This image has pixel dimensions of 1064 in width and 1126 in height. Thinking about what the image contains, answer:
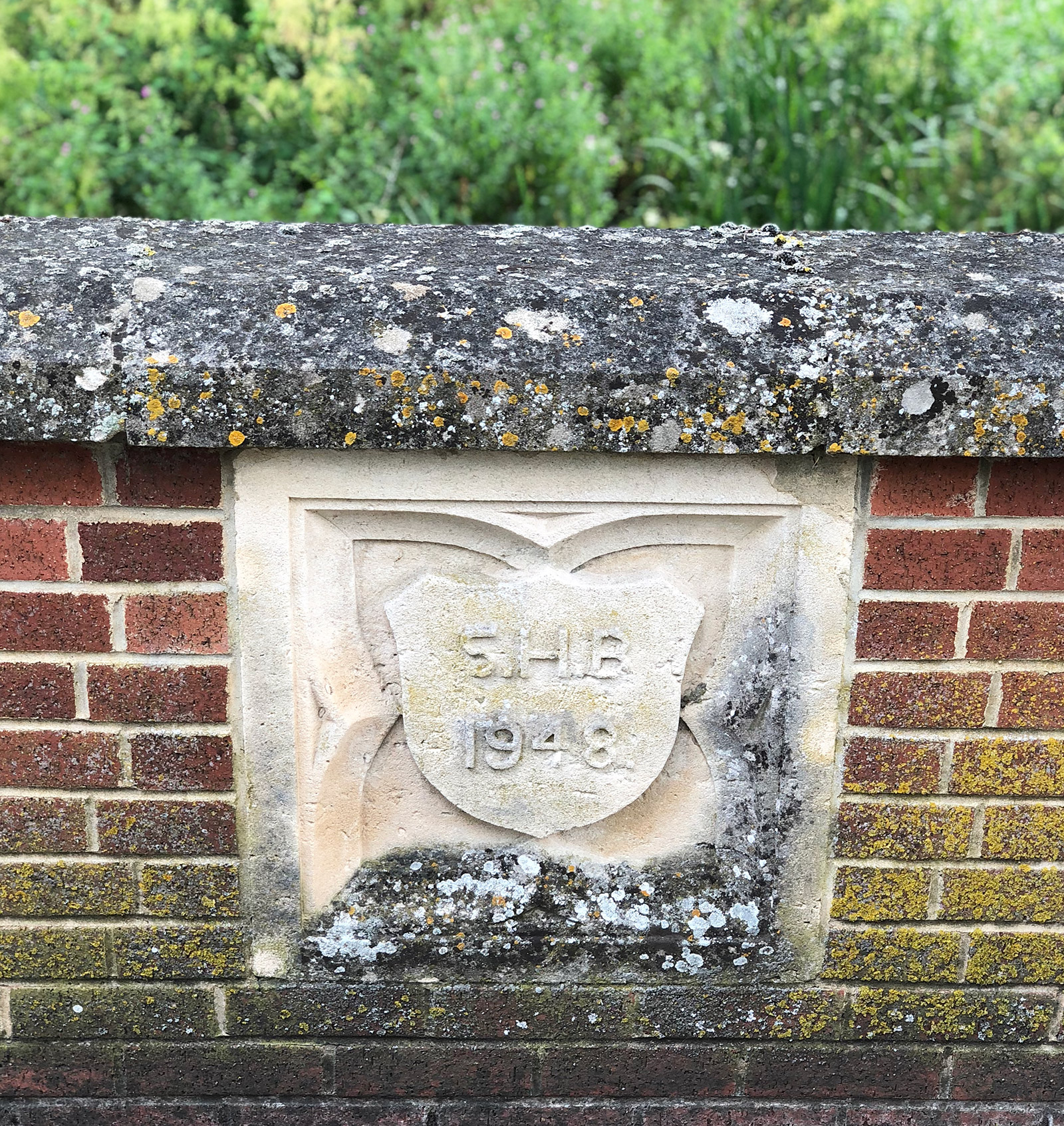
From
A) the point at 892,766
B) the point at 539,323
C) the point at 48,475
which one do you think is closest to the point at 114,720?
the point at 48,475

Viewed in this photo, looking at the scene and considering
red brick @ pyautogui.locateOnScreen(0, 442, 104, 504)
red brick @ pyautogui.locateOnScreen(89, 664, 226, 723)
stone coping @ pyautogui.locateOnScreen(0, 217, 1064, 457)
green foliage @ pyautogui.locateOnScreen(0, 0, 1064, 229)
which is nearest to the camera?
stone coping @ pyautogui.locateOnScreen(0, 217, 1064, 457)

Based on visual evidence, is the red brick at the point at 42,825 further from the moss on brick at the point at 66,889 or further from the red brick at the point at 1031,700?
the red brick at the point at 1031,700

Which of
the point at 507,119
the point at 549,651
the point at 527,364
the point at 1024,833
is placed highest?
the point at 507,119

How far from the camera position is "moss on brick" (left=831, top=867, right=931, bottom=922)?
1513mm

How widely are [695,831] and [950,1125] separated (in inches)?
24.4

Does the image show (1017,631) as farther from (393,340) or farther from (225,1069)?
(225,1069)

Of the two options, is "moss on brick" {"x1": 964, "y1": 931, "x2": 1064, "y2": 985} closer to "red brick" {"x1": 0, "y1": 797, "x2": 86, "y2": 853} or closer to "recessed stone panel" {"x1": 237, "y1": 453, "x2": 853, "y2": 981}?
"recessed stone panel" {"x1": 237, "y1": 453, "x2": 853, "y2": 981}

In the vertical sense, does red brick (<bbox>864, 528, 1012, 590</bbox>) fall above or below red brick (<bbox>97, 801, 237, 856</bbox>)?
above

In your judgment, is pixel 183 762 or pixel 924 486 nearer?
pixel 924 486

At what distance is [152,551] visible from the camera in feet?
4.46

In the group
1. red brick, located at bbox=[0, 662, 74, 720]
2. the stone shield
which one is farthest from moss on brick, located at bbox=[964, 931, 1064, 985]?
red brick, located at bbox=[0, 662, 74, 720]

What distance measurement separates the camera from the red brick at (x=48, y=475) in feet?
4.30

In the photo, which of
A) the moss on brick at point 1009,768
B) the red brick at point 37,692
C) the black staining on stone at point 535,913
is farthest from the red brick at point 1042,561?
the red brick at point 37,692

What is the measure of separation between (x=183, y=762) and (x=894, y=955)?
3.40ft
